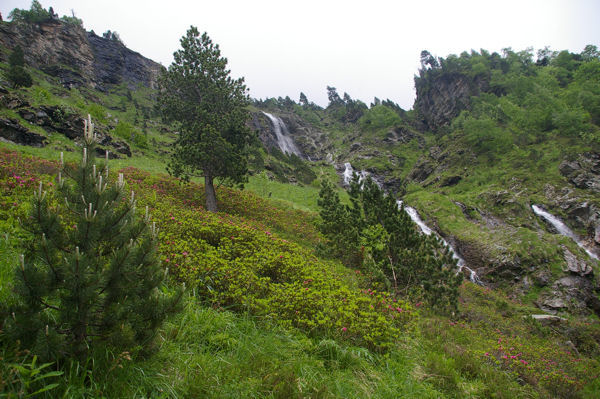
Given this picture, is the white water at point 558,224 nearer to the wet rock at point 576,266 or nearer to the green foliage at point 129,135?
the wet rock at point 576,266

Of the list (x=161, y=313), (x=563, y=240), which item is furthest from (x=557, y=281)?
(x=161, y=313)

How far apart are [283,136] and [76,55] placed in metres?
62.5

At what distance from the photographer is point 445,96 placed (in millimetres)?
75250

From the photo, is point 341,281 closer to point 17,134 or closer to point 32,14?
point 17,134

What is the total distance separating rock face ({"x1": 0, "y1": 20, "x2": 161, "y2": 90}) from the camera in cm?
6219

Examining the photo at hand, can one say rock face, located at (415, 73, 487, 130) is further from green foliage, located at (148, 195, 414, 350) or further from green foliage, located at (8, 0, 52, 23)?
green foliage, located at (8, 0, 52, 23)

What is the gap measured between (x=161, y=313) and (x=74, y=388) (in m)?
0.78

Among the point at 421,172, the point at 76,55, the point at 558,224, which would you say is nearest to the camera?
the point at 558,224

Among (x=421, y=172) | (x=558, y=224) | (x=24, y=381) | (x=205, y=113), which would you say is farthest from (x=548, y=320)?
(x=421, y=172)

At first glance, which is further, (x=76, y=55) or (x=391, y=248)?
(x=76, y=55)

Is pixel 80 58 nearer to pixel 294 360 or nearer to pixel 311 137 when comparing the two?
pixel 311 137

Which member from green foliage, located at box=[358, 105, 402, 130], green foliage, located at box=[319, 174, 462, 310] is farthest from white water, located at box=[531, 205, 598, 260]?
green foliage, located at box=[358, 105, 402, 130]

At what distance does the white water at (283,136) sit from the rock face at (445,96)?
40342mm

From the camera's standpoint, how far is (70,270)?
6.93 ft
